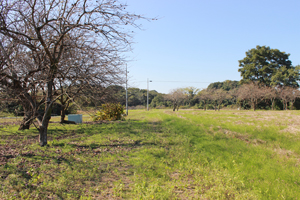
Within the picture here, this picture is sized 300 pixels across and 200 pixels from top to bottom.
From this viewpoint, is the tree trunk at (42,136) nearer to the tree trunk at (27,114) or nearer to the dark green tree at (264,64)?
the tree trunk at (27,114)

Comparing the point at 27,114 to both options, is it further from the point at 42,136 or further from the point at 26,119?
the point at 26,119

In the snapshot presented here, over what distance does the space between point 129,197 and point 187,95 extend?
58039 mm

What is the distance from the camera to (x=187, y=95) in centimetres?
6019

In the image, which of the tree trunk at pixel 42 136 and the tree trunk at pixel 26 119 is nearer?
the tree trunk at pixel 26 119

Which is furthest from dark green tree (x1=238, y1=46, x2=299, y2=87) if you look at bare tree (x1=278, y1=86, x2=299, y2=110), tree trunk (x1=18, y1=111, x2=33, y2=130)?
tree trunk (x1=18, y1=111, x2=33, y2=130)

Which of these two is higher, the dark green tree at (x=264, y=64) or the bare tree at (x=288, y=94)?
the dark green tree at (x=264, y=64)

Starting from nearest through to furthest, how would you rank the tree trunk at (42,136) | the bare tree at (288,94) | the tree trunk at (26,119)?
1. the tree trunk at (26,119)
2. the tree trunk at (42,136)
3. the bare tree at (288,94)

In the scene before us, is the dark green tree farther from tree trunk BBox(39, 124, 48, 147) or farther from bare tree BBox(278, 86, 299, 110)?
tree trunk BBox(39, 124, 48, 147)

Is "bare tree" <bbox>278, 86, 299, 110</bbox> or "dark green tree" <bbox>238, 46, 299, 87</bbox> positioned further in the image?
"dark green tree" <bbox>238, 46, 299, 87</bbox>

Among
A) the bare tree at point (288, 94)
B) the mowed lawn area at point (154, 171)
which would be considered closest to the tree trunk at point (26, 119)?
the mowed lawn area at point (154, 171)

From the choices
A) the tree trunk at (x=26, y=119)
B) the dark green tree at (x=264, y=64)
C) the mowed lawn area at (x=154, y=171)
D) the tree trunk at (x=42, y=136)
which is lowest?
the mowed lawn area at (x=154, y=171)

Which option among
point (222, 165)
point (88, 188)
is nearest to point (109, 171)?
point (88, 188)

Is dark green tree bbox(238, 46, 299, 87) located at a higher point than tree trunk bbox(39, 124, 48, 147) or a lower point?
higher

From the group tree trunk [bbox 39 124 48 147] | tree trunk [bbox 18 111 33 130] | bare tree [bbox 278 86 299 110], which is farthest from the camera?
bare tree [bbox 278 86 299 110]
